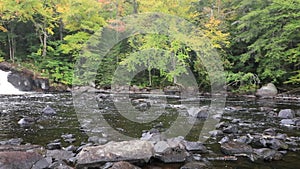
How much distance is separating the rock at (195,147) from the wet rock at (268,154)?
903 mm

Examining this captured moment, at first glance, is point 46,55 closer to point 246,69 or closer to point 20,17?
point 20,17

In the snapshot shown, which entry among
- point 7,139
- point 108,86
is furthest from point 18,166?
point 108,86

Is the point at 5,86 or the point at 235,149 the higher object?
the point at 5,86

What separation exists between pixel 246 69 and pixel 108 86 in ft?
33.7

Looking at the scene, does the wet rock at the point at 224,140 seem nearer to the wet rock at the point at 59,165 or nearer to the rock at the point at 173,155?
the rock at the point at 173,155

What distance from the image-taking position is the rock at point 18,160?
13.2 feet

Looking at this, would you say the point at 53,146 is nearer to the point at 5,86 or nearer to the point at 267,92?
the point at 267,92

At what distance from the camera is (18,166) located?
13.4 ft

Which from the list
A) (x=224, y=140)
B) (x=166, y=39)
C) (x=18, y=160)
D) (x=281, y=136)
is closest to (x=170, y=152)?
(x=224, y=140)

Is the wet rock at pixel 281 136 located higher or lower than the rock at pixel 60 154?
lower

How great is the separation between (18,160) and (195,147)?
298 centimetres

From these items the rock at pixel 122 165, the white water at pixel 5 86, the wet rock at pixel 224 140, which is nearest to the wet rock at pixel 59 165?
the rock at pixel 122 165

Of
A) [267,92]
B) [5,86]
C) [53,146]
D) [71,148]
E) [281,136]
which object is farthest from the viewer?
[5,86]

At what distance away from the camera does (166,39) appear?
73.0 feet
